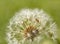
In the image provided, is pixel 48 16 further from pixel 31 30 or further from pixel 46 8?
pixel 31 30

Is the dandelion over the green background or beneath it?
→ beneath

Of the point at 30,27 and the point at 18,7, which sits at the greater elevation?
the point at 18,7

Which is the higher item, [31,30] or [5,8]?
[5,8]

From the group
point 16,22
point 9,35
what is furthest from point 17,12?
point 9,35

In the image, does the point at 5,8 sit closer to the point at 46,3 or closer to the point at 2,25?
the point at 2,25

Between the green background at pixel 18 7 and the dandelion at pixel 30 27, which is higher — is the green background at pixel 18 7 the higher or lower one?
the higher one
